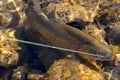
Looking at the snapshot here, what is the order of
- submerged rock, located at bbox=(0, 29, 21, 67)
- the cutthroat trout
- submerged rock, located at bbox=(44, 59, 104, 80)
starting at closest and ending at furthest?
submerged rock, located at bbox=(44, 59, 104, 80) → the cutthroat trout → submerged rock, located at bbox=(0, 29, 21, 67)

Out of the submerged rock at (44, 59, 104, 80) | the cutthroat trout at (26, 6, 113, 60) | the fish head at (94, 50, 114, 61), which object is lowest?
the submerged rock at (44, 59, 104, 80)

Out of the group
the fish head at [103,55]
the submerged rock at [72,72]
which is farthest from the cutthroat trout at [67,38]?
the submerged rock at [72,72]

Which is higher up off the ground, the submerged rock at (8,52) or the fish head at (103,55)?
the fish head at (103,55)

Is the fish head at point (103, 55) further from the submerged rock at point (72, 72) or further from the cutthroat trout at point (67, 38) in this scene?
the submerged rock at point (72, 72)

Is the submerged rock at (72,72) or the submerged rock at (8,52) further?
the submerged rock at (8,52)

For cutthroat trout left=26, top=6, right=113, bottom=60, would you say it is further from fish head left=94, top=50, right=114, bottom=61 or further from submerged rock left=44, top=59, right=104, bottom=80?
submerged rock left=44, top=59, right=104, bottom=80

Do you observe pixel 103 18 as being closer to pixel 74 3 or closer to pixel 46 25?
pixel 74 3

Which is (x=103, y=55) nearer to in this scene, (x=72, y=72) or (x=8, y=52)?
(x=72, y=72)

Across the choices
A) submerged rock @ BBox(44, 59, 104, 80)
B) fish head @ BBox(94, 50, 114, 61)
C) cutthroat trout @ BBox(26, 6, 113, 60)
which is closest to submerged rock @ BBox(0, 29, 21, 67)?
cutthroat trout @ BBox(26, 6, 113, 60)

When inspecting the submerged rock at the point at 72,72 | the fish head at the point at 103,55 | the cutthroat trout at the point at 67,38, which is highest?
the cutthroat trout at the point at 67,38
